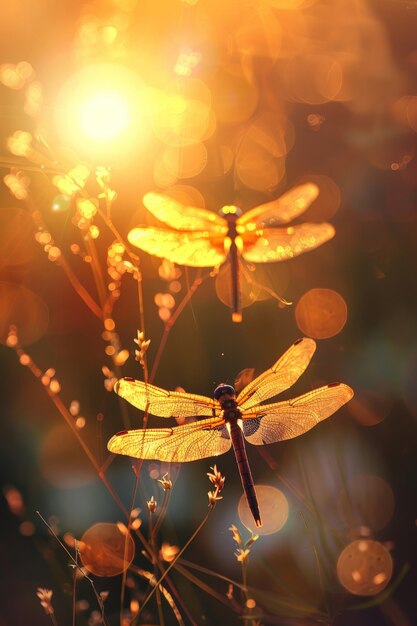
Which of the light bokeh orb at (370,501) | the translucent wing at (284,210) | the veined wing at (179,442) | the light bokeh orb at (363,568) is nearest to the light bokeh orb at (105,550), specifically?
the veined wing at (179,442)

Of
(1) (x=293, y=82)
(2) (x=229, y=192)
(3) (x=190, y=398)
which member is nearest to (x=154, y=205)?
(2) (x=229, y=192)

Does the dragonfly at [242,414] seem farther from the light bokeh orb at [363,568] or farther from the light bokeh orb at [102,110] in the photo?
the light bokeh orb at [102,110]

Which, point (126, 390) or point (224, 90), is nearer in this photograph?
point (126, 390)

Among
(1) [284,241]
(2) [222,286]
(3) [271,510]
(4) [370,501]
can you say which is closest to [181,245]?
(1) [284,241]

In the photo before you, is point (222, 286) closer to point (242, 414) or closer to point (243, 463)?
point (242, 414)

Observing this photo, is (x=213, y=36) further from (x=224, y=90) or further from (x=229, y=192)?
(x=229, y=192)

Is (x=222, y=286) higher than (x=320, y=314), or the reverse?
(x=222, y=286)
